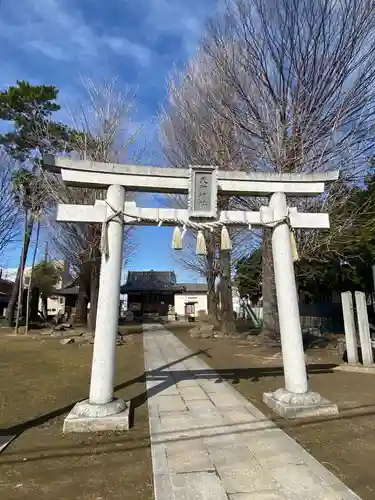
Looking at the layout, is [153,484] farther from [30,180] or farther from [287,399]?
[30,180]

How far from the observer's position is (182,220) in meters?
6.75


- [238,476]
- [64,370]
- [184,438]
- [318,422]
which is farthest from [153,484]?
[64,370]

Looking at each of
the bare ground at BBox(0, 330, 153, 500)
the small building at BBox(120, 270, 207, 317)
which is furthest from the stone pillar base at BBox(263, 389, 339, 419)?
the small building at BBox(120, 270, 207, 317)

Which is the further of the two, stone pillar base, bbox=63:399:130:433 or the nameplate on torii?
the nameplate on torii

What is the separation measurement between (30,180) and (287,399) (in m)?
19.7

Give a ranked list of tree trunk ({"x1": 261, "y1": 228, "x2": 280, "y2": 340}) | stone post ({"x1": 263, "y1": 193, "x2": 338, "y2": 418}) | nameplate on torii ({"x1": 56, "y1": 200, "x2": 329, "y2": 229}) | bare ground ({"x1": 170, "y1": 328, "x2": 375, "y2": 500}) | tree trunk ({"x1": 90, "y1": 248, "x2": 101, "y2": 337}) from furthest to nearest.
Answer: tree trunk ({"x1": 90, "y1": 248, "x2": 101, "y2": 337})
tree trunk ({"x1": 261, "y1": 228, "x2": 280, "y2": 340})
nameplate on torii ({"x1": 56, "y1": 200, "x2": 329, "y2": 229})
stone post ({"x1": 263, "y1": 193, "x2": 338, "y2": 418})
bare ground ({"x1": 170, "y1": 328, "x2": 375, "y2": 500})

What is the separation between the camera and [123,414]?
→ 5887 mm

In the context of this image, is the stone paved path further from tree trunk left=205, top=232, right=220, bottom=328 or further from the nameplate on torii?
tree trunk left=205, top=232, right=220, bottom=328

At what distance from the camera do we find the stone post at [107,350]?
223 inches

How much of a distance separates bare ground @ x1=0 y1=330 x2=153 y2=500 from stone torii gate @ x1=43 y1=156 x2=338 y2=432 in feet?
1.64

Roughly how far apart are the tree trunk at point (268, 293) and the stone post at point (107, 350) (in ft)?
29.2

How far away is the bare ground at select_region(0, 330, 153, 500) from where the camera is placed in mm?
3910

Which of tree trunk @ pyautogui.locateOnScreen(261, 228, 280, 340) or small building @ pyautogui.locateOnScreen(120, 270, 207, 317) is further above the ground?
small building @ pyautogui.locateOnScreen(120, 270, 207, 317)

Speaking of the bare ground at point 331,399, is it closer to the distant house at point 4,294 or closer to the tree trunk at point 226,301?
the tree trunk at point 226,301
